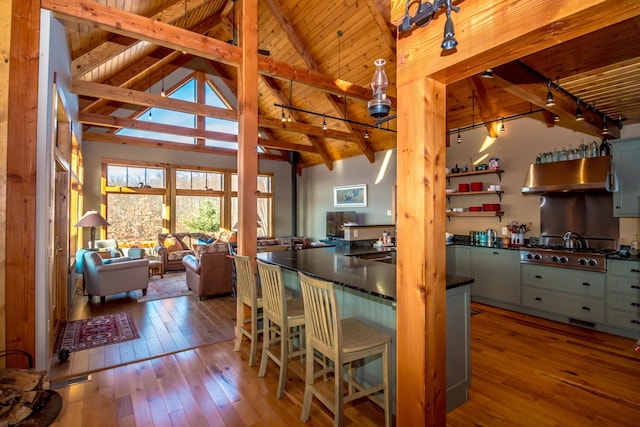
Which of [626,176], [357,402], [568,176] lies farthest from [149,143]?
[626,176]

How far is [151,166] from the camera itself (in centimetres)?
824

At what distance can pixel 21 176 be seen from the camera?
226 centimetres

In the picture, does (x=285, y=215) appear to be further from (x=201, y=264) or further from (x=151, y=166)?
(x=201, y=264)

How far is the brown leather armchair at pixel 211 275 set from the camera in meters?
4.98

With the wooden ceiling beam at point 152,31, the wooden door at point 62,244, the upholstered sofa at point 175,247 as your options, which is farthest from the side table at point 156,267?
the wooden ceiling beam at point 152,31

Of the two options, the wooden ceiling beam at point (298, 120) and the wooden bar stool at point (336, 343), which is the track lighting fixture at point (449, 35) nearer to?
the wooden bar stool at point (336, 343)

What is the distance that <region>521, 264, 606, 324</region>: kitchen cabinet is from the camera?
3592 millimetres

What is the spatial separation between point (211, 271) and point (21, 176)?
3058mm

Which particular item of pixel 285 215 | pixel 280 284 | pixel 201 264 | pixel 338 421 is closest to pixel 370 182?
pixel 285 215

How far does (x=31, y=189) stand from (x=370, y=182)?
22.9ft

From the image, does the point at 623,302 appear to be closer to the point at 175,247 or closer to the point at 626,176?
the point at 626,176

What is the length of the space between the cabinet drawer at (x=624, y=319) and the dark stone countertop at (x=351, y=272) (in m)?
2.59

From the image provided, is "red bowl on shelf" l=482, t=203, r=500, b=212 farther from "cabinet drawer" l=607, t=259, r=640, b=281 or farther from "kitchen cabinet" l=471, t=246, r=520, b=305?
"cabinet drawer" l=607, t=259, r=640, b=281

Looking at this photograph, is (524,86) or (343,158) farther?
(343,158)
